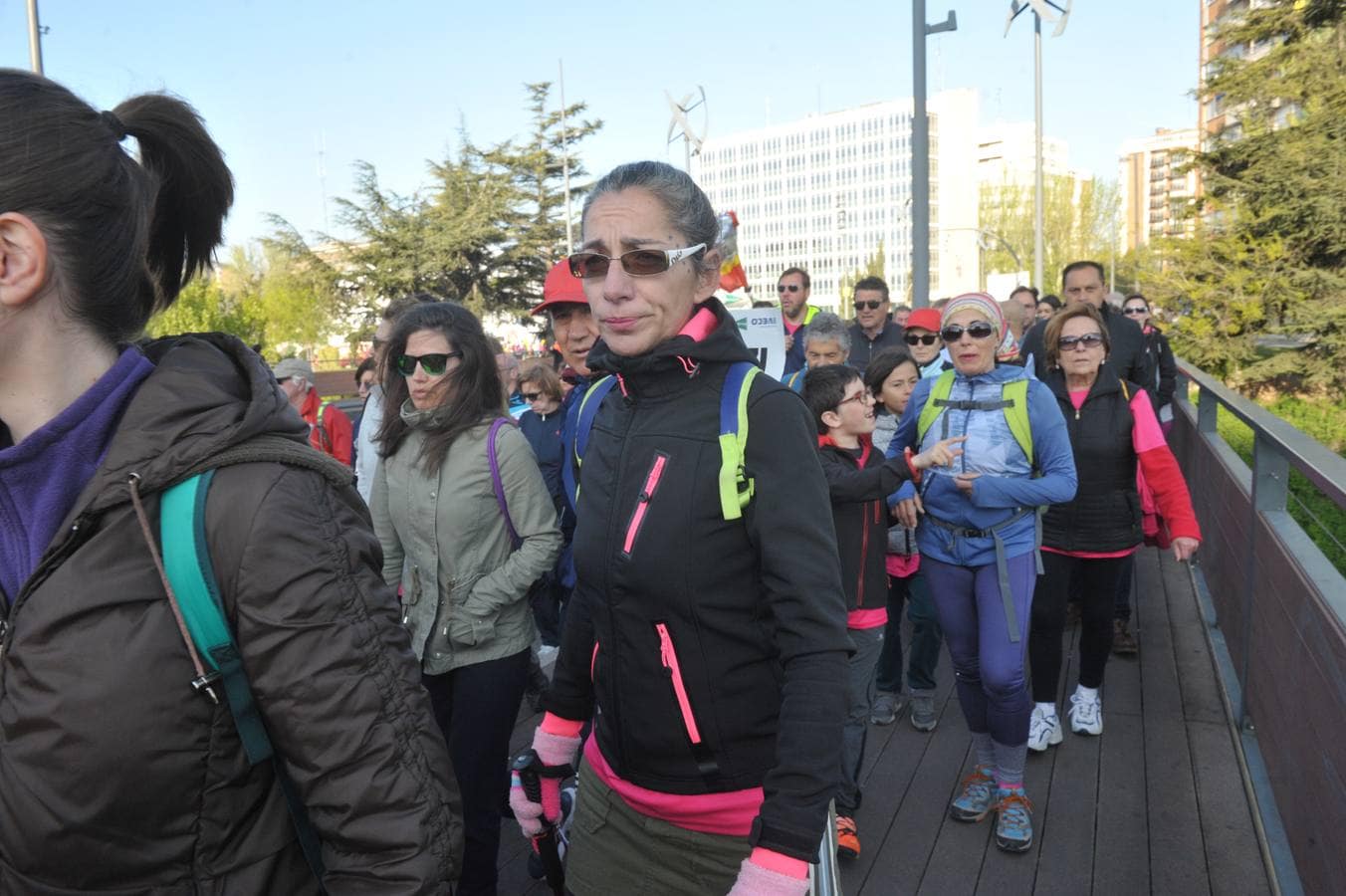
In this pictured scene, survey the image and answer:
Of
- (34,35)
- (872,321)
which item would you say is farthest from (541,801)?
(34,35)

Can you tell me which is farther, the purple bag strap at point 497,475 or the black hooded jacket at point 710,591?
the purple bag strap at point 497,475

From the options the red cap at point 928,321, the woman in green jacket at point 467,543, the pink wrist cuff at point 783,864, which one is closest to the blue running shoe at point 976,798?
the woman in green jacket at point 467,543

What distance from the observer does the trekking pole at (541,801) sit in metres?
2.36

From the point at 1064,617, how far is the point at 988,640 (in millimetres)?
1058

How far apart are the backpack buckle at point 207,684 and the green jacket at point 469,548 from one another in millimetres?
2052

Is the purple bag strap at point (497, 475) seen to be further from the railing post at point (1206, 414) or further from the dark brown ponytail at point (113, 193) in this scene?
the railing post at point (1206, 414)

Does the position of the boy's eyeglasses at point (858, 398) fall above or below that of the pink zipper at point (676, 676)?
above

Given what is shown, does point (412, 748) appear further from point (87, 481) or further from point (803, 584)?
point (803, 584)

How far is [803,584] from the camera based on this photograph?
6.12 feet

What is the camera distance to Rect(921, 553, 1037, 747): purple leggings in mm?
4020

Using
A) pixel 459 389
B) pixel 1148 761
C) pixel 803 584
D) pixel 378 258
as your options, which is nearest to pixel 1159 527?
pixel 1148 761

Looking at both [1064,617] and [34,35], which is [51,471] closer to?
[1064,617]

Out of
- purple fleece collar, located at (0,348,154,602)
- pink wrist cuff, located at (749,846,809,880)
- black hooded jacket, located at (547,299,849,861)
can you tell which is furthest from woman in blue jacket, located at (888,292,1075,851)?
purple fleece collar, located at (0,348,154,602)

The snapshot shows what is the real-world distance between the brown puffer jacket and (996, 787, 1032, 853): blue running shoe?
10.3ft
